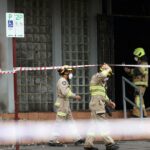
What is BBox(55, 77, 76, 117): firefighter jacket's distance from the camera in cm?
1304

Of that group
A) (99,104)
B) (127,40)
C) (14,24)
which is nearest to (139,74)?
(127,40)

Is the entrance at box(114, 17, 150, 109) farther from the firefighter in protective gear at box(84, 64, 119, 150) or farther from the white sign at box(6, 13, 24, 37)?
the white sign at box(6, 13, 24, 37)

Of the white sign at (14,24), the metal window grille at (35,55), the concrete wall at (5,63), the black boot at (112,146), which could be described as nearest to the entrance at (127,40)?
the metal window grille at (35,55)

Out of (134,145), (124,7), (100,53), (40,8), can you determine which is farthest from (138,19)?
(134,145)

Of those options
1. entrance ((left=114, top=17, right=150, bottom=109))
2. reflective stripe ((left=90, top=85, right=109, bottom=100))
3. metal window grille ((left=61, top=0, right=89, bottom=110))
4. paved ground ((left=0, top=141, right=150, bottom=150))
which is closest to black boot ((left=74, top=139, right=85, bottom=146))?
paved ground ((left=0, top=141, right=150, bottom=150))

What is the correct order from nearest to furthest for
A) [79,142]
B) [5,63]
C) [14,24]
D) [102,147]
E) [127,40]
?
[14,24] < [102,147] < [79,142] < [5,63] < [127,40]

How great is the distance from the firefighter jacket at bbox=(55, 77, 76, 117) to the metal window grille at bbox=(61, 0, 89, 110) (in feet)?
6.18

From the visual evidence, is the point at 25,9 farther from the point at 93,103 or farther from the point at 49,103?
the point at 93,103

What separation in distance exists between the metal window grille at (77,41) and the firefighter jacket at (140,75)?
1.21 m

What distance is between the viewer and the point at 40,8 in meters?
14.7

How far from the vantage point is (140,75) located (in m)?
15.2

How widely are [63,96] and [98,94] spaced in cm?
102

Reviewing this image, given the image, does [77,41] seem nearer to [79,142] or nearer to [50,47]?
[50,47]

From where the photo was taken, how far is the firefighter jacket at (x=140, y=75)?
15094 millimetres
